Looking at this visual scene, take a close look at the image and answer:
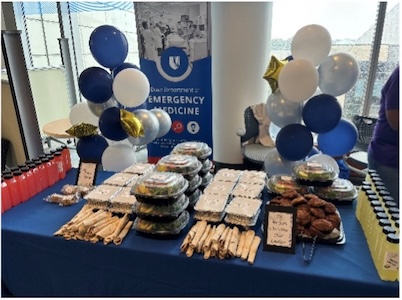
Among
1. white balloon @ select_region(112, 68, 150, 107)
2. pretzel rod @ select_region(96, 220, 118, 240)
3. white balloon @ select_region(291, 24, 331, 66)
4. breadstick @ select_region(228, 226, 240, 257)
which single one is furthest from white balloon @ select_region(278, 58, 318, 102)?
pretzel rod @ select_region(96, 220, 118, 240)

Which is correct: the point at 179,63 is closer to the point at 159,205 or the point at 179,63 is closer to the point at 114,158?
the point at 114,158

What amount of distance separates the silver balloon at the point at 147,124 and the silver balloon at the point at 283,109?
850 millimetres

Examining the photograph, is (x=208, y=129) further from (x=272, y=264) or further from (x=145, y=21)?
(x=272, y=264)

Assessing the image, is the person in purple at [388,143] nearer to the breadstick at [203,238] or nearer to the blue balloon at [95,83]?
the breadstick at [203,238]

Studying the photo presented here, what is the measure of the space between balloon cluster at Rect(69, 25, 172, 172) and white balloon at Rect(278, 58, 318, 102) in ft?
3.12

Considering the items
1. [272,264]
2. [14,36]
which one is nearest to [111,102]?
[14,36]

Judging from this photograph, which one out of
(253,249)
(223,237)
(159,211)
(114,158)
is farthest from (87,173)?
(253,249)

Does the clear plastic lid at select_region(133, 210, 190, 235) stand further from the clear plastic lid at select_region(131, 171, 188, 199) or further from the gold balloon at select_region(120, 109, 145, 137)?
the gold balloon at select_region(120, 109, 145, 137)

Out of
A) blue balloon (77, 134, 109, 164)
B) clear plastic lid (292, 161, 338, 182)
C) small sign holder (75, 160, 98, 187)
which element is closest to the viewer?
clear plastic lid (292, 161, 338, 182)

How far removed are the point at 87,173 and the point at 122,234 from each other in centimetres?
58

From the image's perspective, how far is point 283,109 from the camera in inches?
84.0

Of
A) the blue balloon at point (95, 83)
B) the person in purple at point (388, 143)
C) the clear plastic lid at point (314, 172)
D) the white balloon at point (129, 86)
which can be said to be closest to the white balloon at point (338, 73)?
the person in purple at point (388, 143)

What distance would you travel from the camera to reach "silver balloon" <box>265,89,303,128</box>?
83.5 inches

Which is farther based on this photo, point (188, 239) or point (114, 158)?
point (114, 158)
